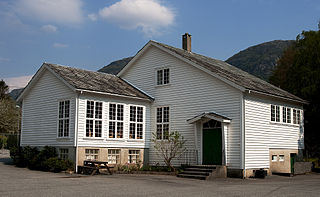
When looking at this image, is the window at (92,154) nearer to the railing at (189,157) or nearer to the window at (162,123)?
the window at (162,123)

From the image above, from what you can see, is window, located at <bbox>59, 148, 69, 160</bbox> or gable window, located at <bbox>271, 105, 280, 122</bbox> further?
gable window, located at <bbox>271, 105, 280, 122</bbox>

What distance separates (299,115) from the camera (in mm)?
26953

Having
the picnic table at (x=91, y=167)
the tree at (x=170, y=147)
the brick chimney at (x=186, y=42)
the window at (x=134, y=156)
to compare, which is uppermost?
the brick chimney at (x=186, y=42)

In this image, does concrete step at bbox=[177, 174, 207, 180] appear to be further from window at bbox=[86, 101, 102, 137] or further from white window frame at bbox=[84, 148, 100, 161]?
window at bbox=[86, 101, 102, 137]

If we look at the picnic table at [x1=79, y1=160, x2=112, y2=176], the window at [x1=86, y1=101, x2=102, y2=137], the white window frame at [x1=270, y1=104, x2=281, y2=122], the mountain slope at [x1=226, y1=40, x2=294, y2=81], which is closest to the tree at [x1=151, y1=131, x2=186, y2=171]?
the window at [x1=86, y1=101, x2=102, y2=137]

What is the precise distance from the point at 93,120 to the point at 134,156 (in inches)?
162

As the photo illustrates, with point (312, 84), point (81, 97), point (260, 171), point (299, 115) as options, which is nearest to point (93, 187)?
point (81, 97)

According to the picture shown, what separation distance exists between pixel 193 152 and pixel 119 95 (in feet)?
18.4

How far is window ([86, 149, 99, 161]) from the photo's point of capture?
2239 cm

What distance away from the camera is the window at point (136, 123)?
80.7 ft

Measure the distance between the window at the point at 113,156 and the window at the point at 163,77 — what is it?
17.6 ft

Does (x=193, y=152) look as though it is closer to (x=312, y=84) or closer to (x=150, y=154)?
(x=150, y=154)

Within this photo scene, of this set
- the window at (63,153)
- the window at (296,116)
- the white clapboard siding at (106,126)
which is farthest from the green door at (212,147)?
the window at (63,153)

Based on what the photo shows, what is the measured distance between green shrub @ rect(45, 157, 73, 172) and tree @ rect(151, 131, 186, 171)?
5.32 m
